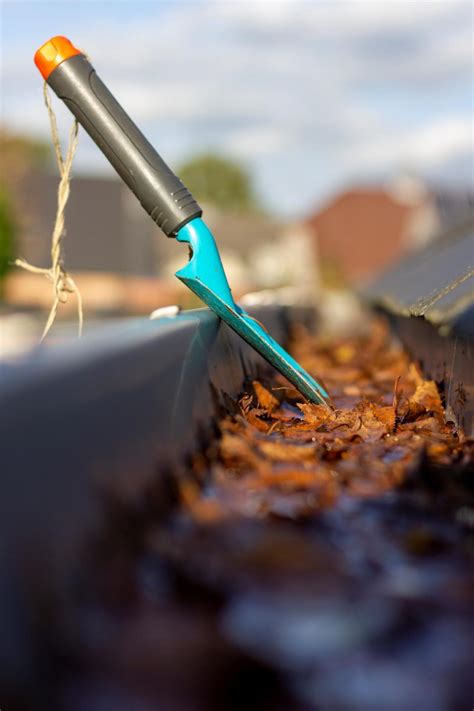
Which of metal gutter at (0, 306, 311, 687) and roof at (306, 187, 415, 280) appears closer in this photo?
metal gutter at (0, 306, 311, 687)

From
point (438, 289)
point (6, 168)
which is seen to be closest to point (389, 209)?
point (6, 168)

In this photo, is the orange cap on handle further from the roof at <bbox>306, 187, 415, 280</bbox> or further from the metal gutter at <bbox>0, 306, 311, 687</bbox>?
the roof at <bbox>306, 187, 415, 280</bbox>

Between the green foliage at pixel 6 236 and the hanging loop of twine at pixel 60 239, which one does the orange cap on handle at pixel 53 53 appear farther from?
the green foliage at pixel 6 236

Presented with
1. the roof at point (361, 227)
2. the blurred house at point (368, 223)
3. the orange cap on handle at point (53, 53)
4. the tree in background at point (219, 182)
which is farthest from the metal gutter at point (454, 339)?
the tree in background at point (219, 182)

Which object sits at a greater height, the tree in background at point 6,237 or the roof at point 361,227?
the tree in background at point 6,237

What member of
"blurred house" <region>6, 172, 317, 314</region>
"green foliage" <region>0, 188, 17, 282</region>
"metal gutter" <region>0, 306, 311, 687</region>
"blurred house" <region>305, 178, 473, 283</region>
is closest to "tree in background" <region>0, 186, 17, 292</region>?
"green foliage" <region>0, 188, 17, 282</region>

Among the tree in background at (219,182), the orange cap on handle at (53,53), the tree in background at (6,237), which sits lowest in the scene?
the orange cap on handle at (53,53)

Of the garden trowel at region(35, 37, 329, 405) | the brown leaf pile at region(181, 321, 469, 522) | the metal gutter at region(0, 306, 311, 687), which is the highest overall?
the garden trowel at region(35, 37, 329, 405)
